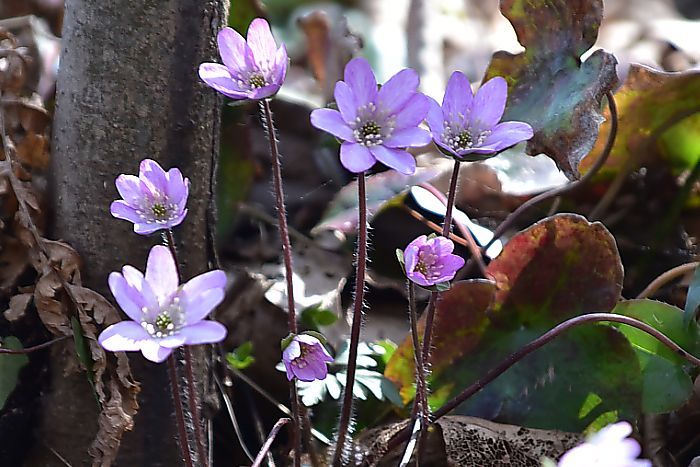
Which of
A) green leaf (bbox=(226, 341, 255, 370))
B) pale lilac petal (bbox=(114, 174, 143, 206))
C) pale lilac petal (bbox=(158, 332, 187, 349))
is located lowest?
green leaf (bbox=(226, 341, 255, 370))

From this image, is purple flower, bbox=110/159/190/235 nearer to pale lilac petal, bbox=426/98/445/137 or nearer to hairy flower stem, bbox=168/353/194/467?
hairy flower stem, bbox=168/353/194/467

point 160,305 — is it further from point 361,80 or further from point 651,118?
point 651,118

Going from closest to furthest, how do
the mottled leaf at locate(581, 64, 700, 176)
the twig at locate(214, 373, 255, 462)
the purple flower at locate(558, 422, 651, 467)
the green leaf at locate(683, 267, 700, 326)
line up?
the purple flower at locate(558, 422, 651, 467)
the green leaf at locate(683, 267, 700, 326)
the twig at locate(214, 373, 255, 462)
the mottled leaf at locate(581, 64, 700, 176)

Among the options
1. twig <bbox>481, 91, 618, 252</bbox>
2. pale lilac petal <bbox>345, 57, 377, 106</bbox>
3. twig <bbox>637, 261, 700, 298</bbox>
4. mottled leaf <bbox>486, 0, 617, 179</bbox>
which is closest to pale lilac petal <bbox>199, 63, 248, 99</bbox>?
pale lilac petal <bbox>345, 57, 377, 106</bbox>

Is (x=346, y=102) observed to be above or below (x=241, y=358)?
above

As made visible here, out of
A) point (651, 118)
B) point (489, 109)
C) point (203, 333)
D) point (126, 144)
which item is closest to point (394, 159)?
point (489, 109)

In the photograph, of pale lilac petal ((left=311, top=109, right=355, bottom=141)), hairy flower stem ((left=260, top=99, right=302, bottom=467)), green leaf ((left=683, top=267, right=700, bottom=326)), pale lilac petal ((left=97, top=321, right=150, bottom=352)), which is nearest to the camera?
pale lilac petal ((left=97, top=321, right=150, bottom=352))
